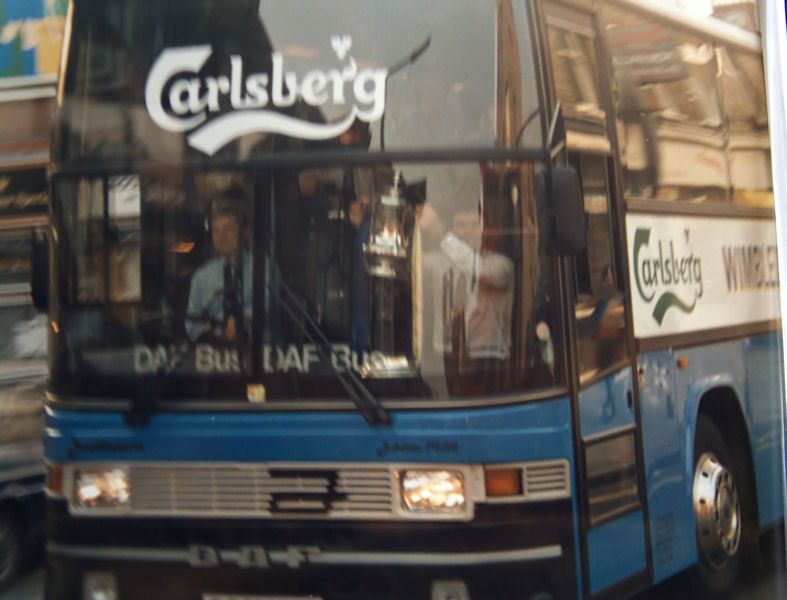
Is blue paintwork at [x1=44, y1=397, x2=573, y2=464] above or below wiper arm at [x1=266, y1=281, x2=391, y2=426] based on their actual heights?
below

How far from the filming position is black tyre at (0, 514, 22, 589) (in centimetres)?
626

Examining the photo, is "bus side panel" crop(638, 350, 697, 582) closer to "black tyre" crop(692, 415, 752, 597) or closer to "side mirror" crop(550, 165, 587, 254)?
"black tyre" crop(692, 415, 752, 597)

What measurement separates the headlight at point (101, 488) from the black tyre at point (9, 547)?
2.72ft

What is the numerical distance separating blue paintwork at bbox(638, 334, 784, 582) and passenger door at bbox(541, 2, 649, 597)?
0.58 ft

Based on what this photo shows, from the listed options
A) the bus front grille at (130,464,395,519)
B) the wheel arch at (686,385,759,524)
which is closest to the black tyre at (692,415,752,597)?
the wheel arch at (686,385,759,524)

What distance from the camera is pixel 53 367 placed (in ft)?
19.1

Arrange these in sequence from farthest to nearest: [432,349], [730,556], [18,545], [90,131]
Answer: [730,556], [18,545], [90,131], [432,349]

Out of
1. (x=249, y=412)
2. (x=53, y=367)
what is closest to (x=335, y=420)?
(x=249, y=412)

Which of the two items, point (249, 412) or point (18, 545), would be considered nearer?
point (249, 412)

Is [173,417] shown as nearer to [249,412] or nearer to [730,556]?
[249,412]

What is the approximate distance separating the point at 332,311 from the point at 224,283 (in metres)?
0.46

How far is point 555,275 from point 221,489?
1.54m

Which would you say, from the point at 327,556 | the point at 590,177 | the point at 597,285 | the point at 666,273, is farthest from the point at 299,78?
the point at 666,273

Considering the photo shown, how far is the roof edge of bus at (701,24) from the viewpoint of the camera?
6316 millimetres
